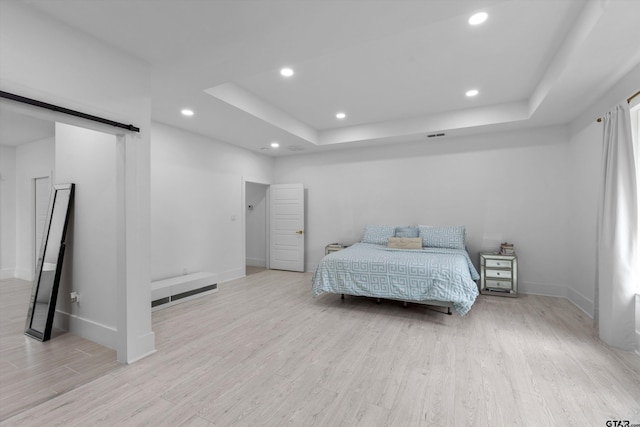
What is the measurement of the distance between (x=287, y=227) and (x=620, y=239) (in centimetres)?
499

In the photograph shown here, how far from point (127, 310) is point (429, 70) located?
3.83m

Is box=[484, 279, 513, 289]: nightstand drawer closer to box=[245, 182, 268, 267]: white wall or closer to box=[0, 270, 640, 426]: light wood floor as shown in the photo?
box=[0, 270, 640, 426]: light wood floor

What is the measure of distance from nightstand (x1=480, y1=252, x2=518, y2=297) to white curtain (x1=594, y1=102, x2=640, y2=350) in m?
1.43

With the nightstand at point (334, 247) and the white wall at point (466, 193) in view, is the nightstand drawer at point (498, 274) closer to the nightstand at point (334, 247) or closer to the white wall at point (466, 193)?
the white wall at point (466, 193)

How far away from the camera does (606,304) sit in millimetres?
2676

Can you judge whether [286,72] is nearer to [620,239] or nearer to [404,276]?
[404,276]

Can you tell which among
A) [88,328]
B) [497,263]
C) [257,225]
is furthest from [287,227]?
[497,263]

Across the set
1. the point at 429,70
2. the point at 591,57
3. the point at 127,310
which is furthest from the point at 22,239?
the point at 591,57

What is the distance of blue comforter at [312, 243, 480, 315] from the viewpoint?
320cm

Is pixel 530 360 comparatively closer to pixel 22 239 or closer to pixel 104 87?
pixel 104 87

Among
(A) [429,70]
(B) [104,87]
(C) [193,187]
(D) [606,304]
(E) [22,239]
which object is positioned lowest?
(D) [606,304]

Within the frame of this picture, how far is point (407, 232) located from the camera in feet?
16.2

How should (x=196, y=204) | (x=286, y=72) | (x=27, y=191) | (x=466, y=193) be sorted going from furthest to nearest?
(x=27, y=191)
(x=466, y=193)
(x=196, y=204)
(x=286, y=72)

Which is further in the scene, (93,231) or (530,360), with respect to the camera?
(93,231)
